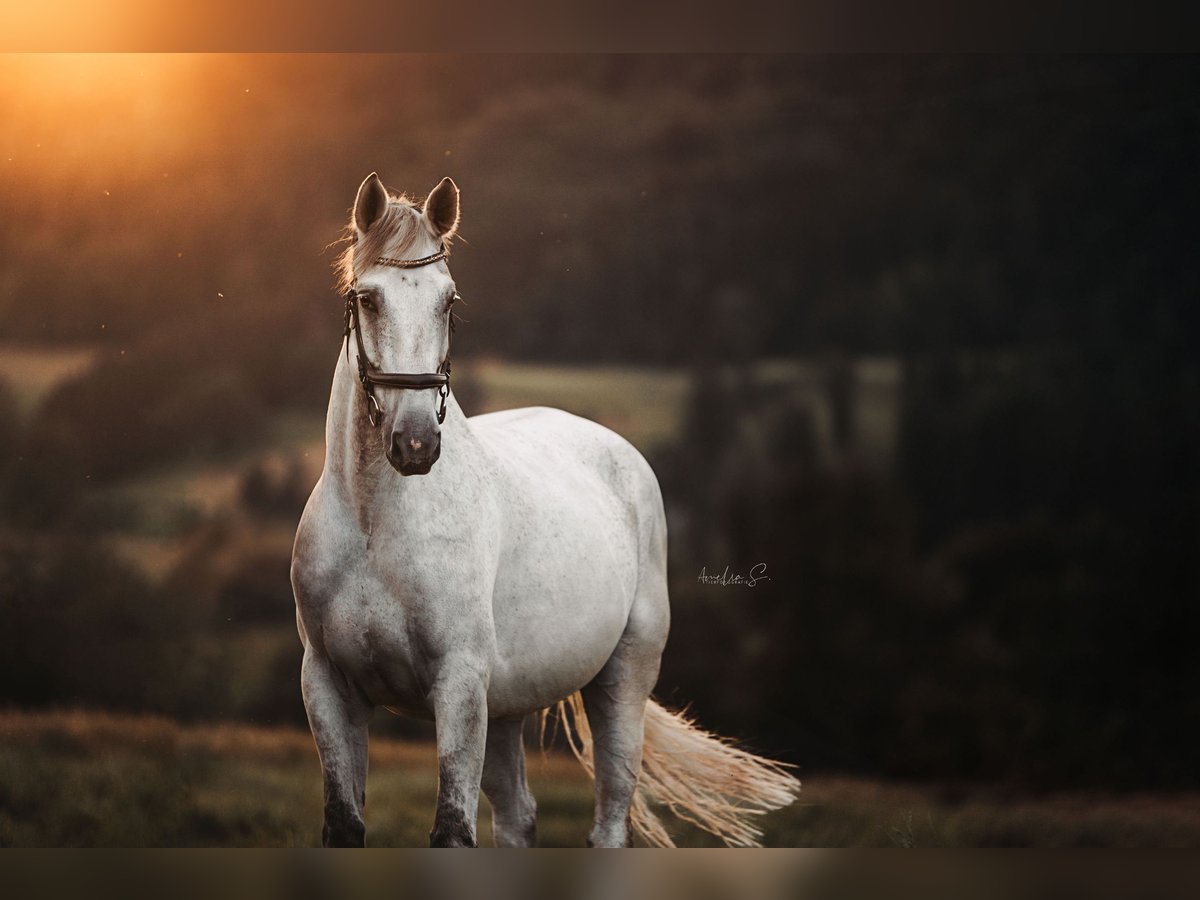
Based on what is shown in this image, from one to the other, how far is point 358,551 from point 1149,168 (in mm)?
3699

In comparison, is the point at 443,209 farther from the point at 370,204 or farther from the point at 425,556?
the point at 425,556

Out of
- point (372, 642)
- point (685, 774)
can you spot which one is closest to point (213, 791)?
point (685, 774)

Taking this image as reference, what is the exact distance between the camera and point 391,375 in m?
3.42

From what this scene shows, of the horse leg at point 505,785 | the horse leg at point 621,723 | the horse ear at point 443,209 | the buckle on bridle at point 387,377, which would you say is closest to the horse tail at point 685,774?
the horse leg at point 621,723

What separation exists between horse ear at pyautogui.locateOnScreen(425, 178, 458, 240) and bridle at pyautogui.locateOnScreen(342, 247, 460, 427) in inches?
4.3

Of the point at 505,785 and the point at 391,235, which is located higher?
the point at 391,235

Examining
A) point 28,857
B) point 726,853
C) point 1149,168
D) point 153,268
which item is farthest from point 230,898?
point 1149,168

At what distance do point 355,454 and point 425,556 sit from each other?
33 centimetres

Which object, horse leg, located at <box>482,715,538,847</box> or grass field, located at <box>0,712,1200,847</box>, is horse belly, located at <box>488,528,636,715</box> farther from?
grass field, located at <box>0,712,1200,847</box>

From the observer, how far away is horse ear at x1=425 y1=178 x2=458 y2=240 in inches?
145

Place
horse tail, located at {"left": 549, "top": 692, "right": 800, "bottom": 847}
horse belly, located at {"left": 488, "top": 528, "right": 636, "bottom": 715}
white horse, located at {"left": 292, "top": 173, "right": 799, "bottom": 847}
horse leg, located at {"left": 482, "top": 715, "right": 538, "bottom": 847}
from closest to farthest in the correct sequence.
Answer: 1. white horse, located at {"left": 292, "top": 173, "right": 799, "bottom": 847}
2. horse belly, located at {"left": 488, "top": 528, "right": 636, "bottom": 715}
3. horse leg, located at {"left": 482, "top": 715, "right": 538, "bottom": 847}
4. horse tail, located at {"left": 549, "top": 692, "right": 800, "bottom": 847}

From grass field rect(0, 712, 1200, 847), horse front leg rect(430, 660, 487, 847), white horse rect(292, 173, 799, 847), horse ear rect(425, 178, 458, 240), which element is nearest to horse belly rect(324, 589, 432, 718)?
white horse rect(292, 173, 799, 847)

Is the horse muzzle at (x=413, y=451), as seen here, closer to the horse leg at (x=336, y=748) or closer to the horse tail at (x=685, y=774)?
the horse leg at (x=336, y=748)

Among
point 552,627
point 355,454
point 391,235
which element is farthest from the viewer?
point 552,627
